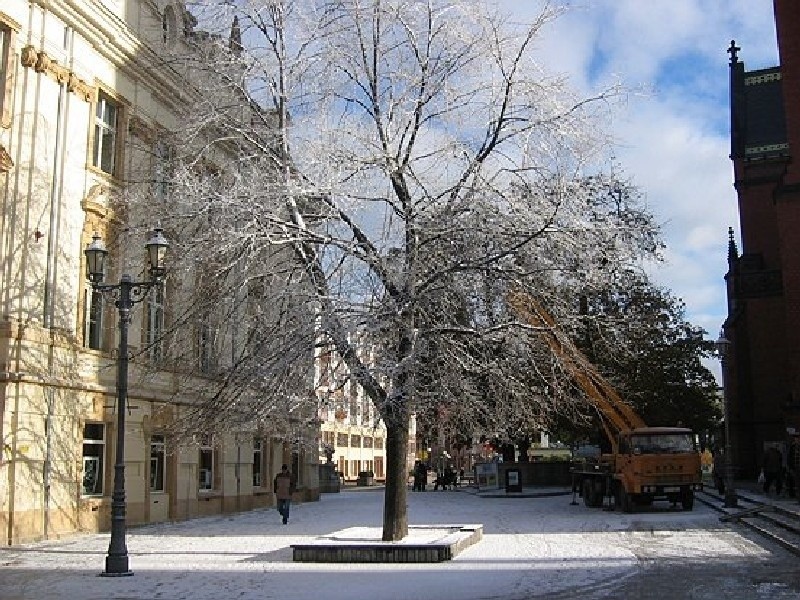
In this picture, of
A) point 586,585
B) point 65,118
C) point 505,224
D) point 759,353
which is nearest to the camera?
point 586,585

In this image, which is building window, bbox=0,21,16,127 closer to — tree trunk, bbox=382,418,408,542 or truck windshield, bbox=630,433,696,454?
tree trunk, bbox=382,418,408,542

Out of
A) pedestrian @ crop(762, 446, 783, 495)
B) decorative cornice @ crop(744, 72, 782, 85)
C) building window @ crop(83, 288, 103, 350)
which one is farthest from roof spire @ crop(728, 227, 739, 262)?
building window @ crop(83, 288, 103, 350)

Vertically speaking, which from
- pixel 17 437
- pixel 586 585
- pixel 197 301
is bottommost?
Answer: pixel 586 585

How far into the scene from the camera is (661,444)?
27.0 m

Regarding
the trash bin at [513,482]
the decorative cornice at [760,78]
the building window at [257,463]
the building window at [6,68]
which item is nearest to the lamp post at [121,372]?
the building window at [6,68]

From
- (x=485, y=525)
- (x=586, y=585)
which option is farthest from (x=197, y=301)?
(x=485, y=525)

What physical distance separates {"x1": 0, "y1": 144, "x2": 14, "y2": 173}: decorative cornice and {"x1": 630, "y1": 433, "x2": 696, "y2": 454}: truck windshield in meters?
18.0

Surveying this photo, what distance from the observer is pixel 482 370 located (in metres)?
16.3

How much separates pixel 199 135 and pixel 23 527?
9.25m

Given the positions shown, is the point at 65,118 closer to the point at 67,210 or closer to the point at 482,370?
the point at 67,210

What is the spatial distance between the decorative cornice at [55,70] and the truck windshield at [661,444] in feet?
57.6

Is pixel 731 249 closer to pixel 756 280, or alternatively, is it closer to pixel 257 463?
pixel 756 280

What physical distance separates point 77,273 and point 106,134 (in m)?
4.15

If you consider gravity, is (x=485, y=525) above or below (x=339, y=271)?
below
